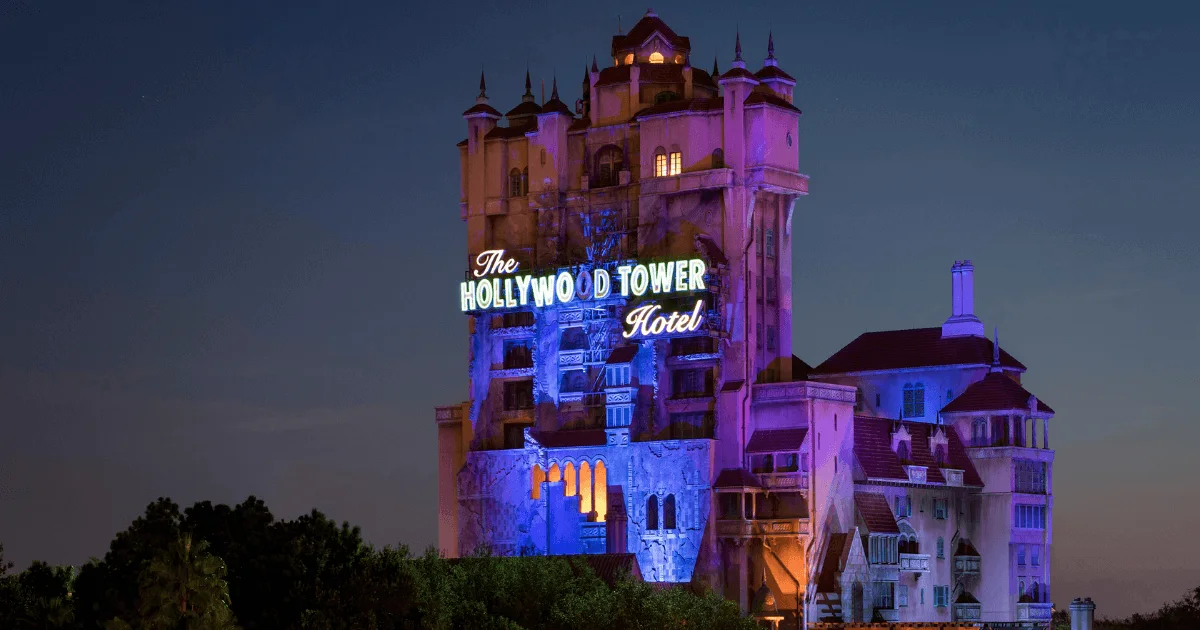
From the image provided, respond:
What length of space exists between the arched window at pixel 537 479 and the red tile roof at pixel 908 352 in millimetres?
26022


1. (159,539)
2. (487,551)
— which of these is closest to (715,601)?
(487,551)

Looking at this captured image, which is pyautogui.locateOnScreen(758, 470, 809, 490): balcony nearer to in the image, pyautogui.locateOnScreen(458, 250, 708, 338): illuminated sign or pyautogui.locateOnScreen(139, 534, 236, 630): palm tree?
pyautogui.locateOnScreen(458, 250, 708, 338): illuminated sign

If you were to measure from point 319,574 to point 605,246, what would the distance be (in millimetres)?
55851

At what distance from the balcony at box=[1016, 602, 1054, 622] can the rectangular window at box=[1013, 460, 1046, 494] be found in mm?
7943

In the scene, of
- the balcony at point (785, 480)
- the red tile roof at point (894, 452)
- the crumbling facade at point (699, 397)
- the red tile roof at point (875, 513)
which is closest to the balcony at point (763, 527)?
the crumbling facade at point (699, 397)

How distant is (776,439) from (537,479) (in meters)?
18.5

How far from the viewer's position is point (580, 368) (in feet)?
557

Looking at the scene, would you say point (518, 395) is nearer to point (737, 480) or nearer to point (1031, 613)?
point (737, 480)

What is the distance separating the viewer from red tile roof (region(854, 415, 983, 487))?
539 feet

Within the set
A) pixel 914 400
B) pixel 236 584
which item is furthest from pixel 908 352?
pixel 236 584

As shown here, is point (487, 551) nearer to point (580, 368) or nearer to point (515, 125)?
point (580, 368)

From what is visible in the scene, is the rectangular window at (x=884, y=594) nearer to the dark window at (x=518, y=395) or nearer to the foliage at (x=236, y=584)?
the dark window at (x=518, y=395)

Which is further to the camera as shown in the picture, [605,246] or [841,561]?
[605,246]

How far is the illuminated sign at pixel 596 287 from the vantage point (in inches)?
6388
